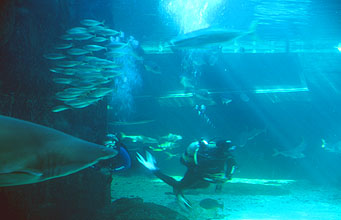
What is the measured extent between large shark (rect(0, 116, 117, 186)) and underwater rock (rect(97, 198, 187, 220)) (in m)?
4.38

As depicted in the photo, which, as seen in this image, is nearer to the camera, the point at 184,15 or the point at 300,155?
the point at 300,155

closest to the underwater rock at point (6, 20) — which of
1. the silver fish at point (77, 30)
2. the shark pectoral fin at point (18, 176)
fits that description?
the silver fish at point (77, 30)

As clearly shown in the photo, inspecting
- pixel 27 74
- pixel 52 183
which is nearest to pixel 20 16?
pixel 27 74

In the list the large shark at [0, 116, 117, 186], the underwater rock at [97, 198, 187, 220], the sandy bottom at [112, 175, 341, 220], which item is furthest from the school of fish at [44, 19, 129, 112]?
the large shark at [0, 116, 117, 186]

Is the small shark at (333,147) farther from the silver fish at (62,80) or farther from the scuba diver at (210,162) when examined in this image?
the silver fish at (62,80)

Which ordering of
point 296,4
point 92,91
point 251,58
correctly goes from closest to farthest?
point 92,91 < point 296,4 < point 251,58

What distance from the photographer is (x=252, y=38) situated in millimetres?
19984

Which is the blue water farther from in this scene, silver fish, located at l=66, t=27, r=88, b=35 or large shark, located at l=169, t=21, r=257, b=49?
large shark, located at l=169, t=21, r=257, b=49

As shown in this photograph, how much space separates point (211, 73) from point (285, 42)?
9.33 meters

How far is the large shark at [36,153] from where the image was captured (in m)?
1.38

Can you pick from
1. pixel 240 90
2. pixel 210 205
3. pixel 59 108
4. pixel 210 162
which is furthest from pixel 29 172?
pixel 240 90

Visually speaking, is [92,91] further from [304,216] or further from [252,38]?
[252,38]

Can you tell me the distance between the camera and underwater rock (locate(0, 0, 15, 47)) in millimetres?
5285

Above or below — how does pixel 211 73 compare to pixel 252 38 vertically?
below
